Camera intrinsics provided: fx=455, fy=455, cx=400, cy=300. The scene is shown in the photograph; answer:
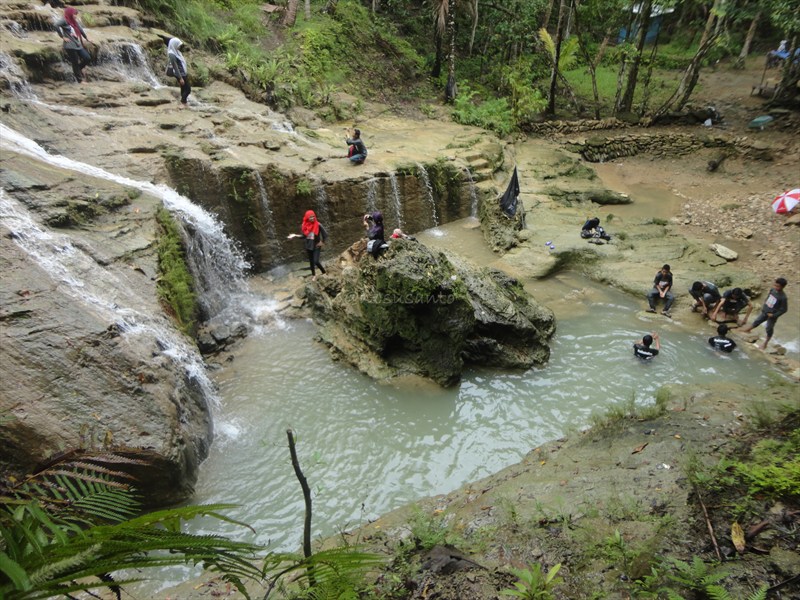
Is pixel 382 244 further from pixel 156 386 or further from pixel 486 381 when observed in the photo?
pixel 156 386

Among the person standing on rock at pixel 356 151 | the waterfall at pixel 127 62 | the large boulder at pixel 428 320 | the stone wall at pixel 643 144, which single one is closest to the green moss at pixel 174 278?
the large boulder at pixel 428 320

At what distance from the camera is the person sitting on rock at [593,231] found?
1231cm

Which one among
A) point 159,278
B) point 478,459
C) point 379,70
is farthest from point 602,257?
point 379,70

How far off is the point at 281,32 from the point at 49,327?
60.7 feet

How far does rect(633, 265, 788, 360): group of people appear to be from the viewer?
8.16 metres

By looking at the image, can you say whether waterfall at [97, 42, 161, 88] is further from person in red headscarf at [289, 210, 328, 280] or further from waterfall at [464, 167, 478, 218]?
waterfall at [464, 167, 478, 218]

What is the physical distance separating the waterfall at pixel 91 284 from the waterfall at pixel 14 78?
5095mm

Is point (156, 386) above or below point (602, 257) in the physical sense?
above

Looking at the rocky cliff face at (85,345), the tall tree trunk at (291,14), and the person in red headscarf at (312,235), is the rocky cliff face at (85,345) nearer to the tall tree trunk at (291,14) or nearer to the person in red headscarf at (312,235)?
the person in red headscarf at (312,235)

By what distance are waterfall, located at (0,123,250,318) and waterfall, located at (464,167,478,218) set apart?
7548 millimetres

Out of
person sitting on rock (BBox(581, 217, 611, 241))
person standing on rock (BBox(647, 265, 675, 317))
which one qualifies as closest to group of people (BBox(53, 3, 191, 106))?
person sitting on rock (BBox(581, 217, 611, 241))

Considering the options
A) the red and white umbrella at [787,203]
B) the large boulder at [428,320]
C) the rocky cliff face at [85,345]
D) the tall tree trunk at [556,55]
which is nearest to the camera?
the rocky cliff face at [85,345]

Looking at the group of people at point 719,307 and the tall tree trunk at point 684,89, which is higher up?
the tall tree trunk at point 684,89

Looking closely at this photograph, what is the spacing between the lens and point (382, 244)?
8383 millimetres
